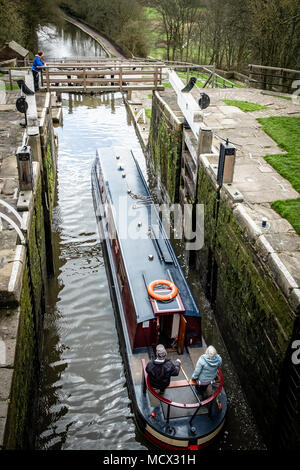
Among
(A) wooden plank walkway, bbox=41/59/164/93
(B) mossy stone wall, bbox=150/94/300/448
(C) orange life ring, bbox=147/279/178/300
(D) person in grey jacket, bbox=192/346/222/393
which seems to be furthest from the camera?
(A) wooden plank walkway, bbox=41/59/164/93

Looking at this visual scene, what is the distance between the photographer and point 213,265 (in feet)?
36.4

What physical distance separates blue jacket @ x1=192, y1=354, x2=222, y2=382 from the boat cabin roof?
112cm

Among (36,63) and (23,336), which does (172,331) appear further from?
(36,63)

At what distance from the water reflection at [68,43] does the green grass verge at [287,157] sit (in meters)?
37.3

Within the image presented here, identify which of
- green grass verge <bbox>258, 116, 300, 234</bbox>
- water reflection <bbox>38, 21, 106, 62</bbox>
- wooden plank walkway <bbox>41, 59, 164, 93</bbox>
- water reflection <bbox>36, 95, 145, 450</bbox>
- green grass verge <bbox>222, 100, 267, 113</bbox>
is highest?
water reflection <bbox>38, 21, 106, 62</bbox>

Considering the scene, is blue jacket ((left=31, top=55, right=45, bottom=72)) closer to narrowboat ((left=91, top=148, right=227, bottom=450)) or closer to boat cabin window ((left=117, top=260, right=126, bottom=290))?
narrowboat ((left=91, top=148, right=227, bottom=450))

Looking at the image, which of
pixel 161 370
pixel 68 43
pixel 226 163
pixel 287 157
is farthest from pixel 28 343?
pixel 68 43

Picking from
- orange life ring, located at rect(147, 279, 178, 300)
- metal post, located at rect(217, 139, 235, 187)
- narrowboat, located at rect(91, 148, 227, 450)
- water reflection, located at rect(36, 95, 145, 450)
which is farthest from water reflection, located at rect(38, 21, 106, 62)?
orange life ring, located at rect(147, 279, 178, 300)

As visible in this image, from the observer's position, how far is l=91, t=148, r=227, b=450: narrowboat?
770cm

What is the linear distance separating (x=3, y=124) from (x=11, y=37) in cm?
1901

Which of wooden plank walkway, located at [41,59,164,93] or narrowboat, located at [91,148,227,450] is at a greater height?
wooden plank walkway, located at [41,59,164,93]

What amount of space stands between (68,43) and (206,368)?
57937 mm

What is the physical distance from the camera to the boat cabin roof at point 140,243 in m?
8.73

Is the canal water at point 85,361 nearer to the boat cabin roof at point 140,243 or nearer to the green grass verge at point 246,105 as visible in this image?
the boat cabin roof at point 140,243
